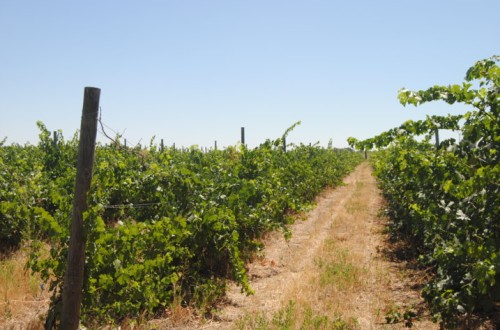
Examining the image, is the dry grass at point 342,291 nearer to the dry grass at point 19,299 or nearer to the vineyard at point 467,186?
the vineyard at point 467,186

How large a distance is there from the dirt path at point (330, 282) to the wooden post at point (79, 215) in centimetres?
146

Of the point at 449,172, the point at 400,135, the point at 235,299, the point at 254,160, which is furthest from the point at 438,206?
the point at 254,160

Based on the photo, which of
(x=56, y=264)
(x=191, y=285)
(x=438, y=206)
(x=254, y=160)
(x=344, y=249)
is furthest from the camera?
(x=254, y=160)

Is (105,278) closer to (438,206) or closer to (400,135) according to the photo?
(400,135)

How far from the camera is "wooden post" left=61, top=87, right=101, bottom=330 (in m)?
3.40

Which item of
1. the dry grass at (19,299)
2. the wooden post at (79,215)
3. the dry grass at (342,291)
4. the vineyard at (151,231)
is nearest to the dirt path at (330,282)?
the dry grass at (342,291)

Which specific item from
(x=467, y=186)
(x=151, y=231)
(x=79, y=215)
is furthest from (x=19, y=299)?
(x=467, y=186)

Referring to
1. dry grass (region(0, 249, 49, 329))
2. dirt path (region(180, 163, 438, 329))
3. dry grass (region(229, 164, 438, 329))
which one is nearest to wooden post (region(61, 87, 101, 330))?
dry grass (region(0, 249, 49, 329))

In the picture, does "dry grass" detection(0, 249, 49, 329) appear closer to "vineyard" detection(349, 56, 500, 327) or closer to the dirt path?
the dirt path

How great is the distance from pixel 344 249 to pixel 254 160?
2.63m

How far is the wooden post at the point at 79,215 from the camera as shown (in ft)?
11.2

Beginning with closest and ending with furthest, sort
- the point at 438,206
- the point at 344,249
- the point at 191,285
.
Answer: the point at 438,206 → the point at 191,285 → the point at 344,249

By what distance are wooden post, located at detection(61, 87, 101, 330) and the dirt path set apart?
4.78 feet

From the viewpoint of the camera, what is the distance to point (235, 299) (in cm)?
515
